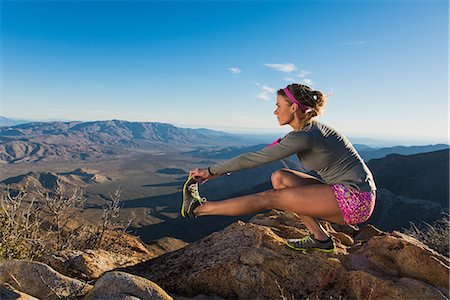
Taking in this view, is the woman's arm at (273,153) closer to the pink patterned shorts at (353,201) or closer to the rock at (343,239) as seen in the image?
the pink patterned shorts at (353,201)

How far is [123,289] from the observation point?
2.65 metres

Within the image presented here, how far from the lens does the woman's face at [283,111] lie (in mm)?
3320

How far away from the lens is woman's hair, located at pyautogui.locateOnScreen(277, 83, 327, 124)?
128 inches

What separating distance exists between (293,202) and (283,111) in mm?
1018

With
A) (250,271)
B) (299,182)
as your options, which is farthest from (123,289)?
(299,182)

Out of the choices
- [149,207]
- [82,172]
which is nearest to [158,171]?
[82,172]

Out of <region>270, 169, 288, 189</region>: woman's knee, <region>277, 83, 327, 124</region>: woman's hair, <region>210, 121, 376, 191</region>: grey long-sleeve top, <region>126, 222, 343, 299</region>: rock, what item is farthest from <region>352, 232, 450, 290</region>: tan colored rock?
<region>277, 83, 327, 124</region>: woman's hair

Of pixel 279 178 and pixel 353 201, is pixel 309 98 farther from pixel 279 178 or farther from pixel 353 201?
pixel 353 201

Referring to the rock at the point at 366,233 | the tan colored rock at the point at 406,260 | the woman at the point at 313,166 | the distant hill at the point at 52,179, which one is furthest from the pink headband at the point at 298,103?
the distant hill at the point at 52,179

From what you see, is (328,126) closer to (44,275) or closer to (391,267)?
(391,267)

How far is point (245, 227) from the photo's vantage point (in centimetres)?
455

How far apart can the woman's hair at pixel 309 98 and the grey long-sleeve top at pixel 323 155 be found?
0.11 meters

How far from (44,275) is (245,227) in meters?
2.60

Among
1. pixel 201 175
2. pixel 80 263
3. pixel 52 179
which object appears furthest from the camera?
pixel 52 179
